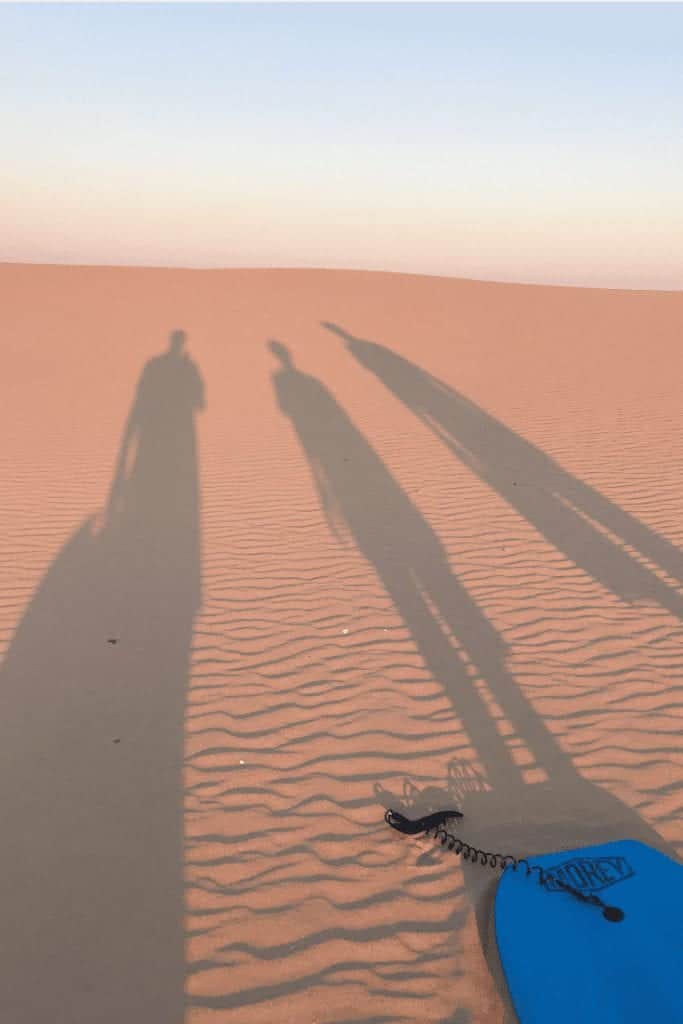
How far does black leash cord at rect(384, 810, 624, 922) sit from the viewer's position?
312 centimetres

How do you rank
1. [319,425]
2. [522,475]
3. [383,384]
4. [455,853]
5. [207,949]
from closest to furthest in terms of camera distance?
[207,949] < [455,853] < [522,475] < [319,425] < [383,384]

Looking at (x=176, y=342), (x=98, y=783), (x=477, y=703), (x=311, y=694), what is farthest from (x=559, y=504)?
(x=176, y=342)

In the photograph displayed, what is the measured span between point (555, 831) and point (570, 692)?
4.65 ft

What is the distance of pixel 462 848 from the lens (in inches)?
140

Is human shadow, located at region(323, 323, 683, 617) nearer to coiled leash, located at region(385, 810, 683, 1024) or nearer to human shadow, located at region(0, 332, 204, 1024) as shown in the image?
coiled leash, located at region(385, 810, 683, 1024)

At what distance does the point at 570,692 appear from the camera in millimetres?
5000

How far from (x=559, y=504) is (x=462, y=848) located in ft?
19.7

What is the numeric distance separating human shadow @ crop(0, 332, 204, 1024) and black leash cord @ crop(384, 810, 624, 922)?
1.07 m

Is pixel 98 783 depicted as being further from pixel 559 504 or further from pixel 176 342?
pixel 176 342

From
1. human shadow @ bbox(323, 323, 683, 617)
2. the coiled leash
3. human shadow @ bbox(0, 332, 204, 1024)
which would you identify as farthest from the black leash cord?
human shadow @ bbox(323, 323, 683, 617)

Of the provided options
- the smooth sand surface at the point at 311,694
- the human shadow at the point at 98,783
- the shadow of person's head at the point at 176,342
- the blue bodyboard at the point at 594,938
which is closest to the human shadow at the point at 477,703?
the smooth sand surface at the point at 311,694

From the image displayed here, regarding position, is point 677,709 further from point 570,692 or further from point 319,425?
point 319,425

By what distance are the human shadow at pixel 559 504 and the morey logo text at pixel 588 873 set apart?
325 cm

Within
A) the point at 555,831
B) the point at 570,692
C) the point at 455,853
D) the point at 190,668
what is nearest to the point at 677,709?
the point at 570,692
